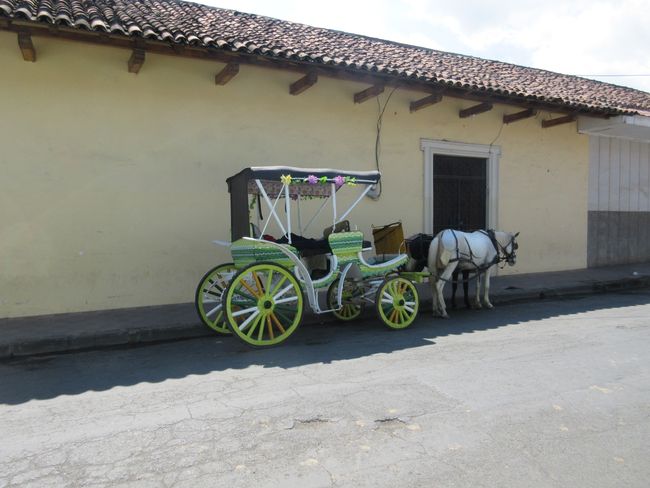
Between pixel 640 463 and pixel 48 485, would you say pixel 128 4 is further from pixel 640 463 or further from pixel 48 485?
pixel 640 463

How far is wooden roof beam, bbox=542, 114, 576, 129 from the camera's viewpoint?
428 inches

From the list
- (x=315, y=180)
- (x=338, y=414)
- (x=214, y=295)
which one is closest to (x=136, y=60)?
(x=315, y=180)

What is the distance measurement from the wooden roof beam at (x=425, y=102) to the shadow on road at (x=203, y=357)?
419cm

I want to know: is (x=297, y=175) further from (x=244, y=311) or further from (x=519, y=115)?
(x=519, y=115)

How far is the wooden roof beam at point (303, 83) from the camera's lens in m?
7.92

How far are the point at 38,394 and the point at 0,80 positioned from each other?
483 centimetres

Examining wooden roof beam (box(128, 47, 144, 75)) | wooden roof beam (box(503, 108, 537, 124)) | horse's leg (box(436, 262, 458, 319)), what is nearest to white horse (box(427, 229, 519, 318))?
horse's leg (box(436, 262, 458, 319))

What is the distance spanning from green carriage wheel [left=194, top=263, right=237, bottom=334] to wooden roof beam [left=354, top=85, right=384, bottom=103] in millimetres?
4282

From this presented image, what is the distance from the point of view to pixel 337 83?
9.08m

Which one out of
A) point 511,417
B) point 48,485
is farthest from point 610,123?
point 48,485

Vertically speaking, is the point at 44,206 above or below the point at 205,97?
below

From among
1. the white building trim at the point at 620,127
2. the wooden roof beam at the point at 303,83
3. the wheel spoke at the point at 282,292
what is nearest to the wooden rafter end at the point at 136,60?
the wooden roof beam at the point at 303,83

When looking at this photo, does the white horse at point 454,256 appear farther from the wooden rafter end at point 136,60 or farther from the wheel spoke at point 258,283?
the wooden rafter end at point 136,60

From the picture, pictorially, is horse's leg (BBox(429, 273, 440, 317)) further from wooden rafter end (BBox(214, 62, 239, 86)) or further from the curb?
wooden rafter end (BBox(214, 62, 239, 86))
